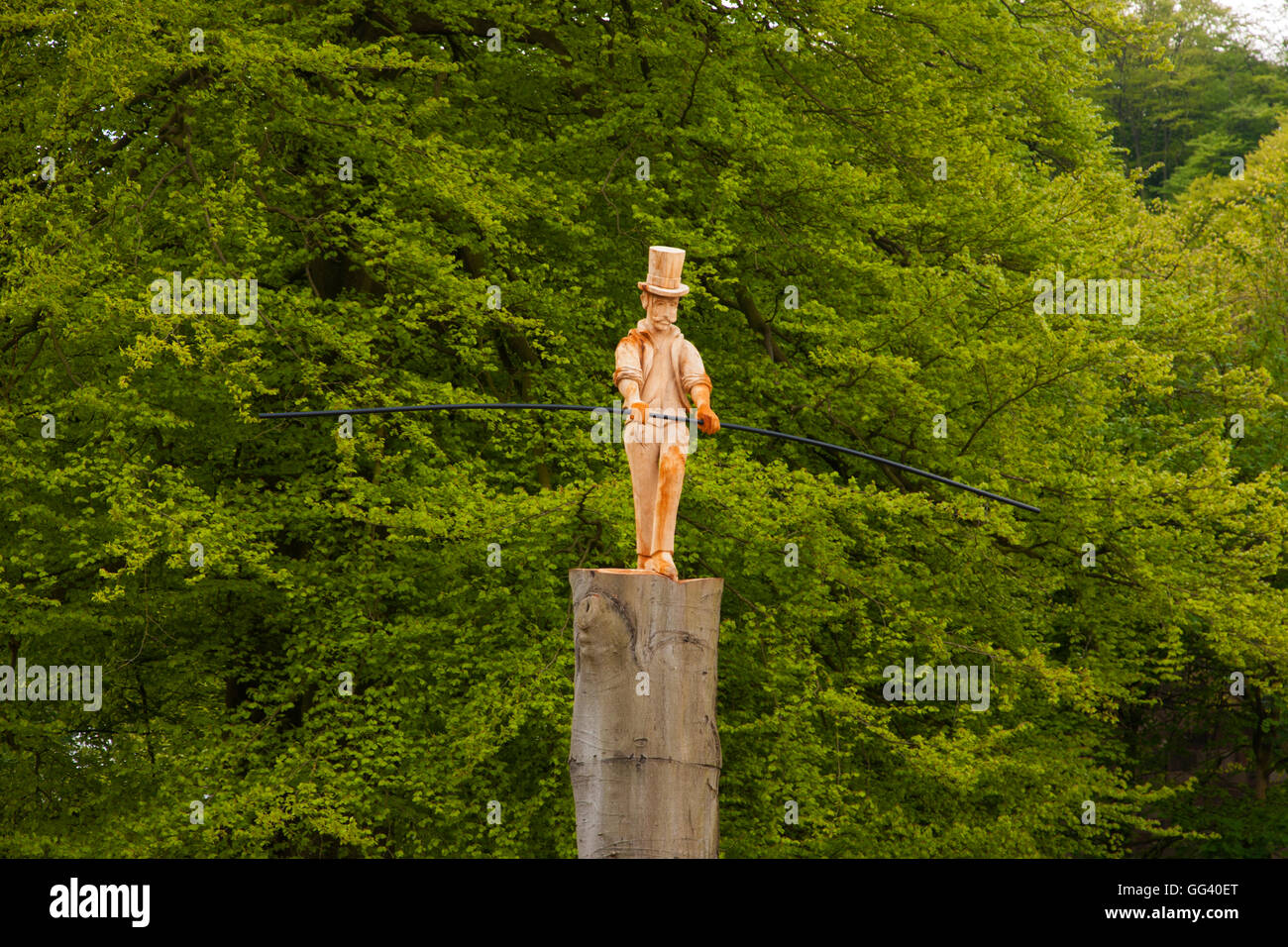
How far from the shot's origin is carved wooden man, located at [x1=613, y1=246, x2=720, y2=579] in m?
7.15

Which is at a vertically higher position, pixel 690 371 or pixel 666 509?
pixel 690 371

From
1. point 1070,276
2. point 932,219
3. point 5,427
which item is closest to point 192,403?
point 5,427

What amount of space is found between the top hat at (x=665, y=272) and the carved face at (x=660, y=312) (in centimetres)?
3

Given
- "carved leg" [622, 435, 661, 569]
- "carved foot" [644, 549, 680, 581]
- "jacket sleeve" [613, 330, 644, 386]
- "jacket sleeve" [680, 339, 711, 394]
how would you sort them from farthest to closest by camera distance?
1. "jacket sleeve" [680, 339, 711, 394]
2. "jacket sleeve" [613, 330, 644, 386]
3. "carved leg" [622, 435, 661, 569]
4. "carved foot" [644, 549, 680, 581]

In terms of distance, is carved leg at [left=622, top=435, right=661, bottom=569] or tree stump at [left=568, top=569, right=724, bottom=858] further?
carved leg at [left=622, top=435, right=661, bottom=569]

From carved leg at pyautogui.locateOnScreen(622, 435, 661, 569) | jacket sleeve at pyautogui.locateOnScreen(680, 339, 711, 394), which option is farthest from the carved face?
carved leg at pyautogui.locateOnScreen(622, 435, 661, 569)

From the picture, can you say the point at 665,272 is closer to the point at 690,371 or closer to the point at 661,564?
the point at 690,371

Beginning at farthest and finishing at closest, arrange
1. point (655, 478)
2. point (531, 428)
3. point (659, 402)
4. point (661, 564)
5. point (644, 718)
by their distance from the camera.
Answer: point (531, 428) < point (659, 402) < point (655, 478) < point (661, 564) < point (644, 718)

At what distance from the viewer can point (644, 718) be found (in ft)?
21.6

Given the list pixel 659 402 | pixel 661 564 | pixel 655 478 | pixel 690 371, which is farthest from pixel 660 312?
pixel 661 564

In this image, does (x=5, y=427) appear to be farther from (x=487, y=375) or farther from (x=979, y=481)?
(x=979, y=481)

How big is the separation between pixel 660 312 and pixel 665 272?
0.67 feet

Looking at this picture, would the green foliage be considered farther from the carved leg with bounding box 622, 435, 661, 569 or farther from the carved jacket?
the carved leg with bounding box 622, 435, 661, 569

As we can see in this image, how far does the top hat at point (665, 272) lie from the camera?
7.37 metres
